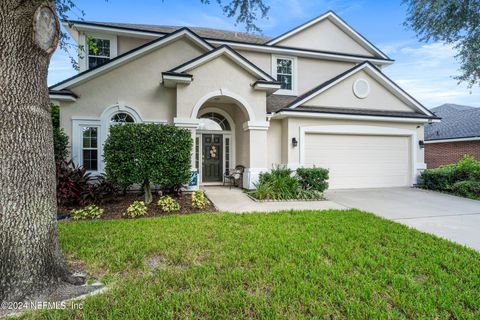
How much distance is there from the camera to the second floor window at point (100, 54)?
11.1m

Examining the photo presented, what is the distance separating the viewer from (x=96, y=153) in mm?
9477

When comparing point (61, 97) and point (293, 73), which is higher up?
point (293, 73)

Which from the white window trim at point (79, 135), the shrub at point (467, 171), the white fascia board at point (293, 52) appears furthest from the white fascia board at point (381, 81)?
the white window trim at point (79, 135)

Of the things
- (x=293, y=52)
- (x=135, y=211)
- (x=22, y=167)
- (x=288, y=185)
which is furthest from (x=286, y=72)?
(x=22, y=167)

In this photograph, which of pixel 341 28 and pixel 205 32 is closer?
pixel 205 32

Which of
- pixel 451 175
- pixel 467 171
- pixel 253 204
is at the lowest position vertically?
pixel 253 204

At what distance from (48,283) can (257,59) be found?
12422mm

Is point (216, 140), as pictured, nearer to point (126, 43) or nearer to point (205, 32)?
point (126, 43)

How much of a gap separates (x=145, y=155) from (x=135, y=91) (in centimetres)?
392

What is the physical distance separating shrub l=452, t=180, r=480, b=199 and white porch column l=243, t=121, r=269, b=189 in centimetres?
798

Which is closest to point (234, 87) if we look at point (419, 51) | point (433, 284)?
A: point (433, 284)

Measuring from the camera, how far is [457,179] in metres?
10.6

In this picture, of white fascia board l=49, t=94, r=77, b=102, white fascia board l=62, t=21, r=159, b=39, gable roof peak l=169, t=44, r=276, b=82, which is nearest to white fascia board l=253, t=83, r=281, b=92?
gable roof peak l=169, t=44, r=276, b=82

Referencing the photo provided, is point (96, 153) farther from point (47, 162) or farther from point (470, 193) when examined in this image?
point (470, 193)
